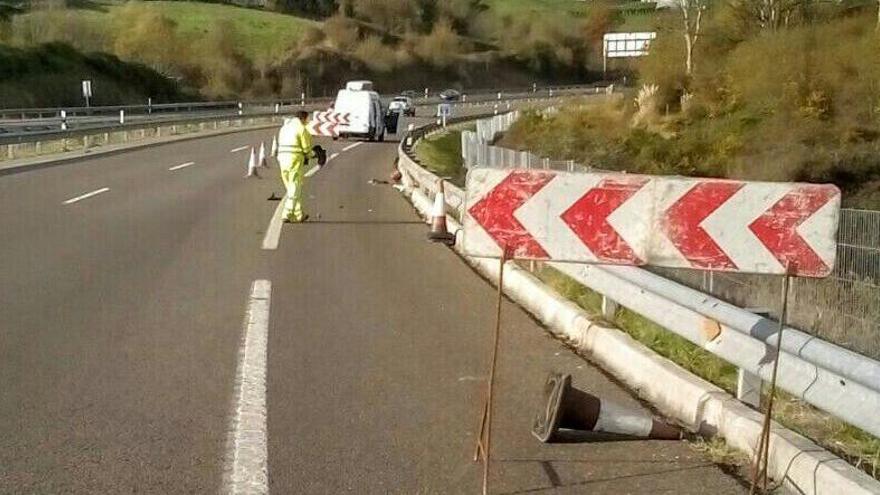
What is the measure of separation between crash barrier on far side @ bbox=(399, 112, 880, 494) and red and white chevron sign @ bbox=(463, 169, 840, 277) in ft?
1.64

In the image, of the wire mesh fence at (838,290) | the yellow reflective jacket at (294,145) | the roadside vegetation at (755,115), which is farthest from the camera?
the roadside vegetation at (755,115)

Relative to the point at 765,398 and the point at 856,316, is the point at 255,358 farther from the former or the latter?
the point at 856,316

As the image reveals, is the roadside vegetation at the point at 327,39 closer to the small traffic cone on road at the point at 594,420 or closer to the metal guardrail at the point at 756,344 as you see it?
the metal guardrail at the point at 756,344

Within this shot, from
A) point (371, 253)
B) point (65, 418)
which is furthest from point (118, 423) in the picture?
point (371, 253)

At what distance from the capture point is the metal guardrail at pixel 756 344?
4883 millimetres

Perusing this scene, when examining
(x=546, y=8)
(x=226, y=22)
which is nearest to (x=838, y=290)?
(x=226, y=22)

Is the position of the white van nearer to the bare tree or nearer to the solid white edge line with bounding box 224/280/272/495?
the bare tree

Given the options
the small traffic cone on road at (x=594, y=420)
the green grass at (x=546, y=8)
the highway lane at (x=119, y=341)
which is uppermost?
the green grass at (x=546, y=8)

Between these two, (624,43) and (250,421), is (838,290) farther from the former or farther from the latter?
(624,43)

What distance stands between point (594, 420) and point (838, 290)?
3950 mm

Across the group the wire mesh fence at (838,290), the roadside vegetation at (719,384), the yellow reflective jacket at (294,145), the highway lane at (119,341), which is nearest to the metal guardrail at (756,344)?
the roadside vegetation at (719,384)

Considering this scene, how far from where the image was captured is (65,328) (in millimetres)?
8805

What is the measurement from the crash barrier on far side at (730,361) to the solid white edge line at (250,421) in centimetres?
232

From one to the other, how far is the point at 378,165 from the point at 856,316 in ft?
83.7
